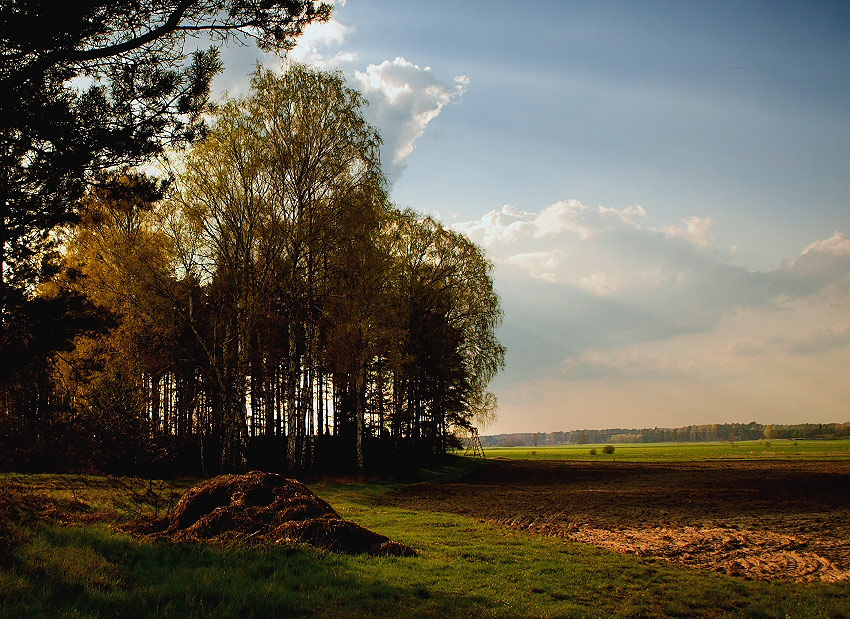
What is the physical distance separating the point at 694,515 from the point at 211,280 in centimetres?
2485

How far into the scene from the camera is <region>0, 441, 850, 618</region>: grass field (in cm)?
772

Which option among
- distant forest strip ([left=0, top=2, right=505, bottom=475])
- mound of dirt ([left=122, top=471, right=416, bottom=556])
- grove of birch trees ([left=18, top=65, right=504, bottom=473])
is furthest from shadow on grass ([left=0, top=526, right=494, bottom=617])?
grove of birch trees ([left=18, top=65, right=504, bottom=473])

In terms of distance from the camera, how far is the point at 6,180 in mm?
10891

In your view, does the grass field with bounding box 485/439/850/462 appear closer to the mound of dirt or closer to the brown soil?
the brown soil

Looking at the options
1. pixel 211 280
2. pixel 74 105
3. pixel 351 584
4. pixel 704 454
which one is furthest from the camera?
pixel 704 454

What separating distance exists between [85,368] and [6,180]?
18.0ft

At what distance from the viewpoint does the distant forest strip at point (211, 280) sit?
11281 mm

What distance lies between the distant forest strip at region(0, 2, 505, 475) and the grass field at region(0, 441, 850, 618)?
4516 mm

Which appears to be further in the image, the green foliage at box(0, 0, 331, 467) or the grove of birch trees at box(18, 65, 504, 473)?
the grove of birch trees at box(18, 65, 504, 473)

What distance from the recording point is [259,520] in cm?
1248

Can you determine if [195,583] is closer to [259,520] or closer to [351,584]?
[351,584]

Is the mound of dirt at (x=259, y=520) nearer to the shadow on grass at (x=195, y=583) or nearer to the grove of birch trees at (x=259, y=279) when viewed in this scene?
the shadow on grass at (x=195, y=583)

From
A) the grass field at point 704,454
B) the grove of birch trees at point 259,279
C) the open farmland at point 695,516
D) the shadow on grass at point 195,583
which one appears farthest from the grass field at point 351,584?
the grass field at point 704,454

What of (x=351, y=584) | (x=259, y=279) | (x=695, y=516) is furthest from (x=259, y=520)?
(x=259, y=279)
